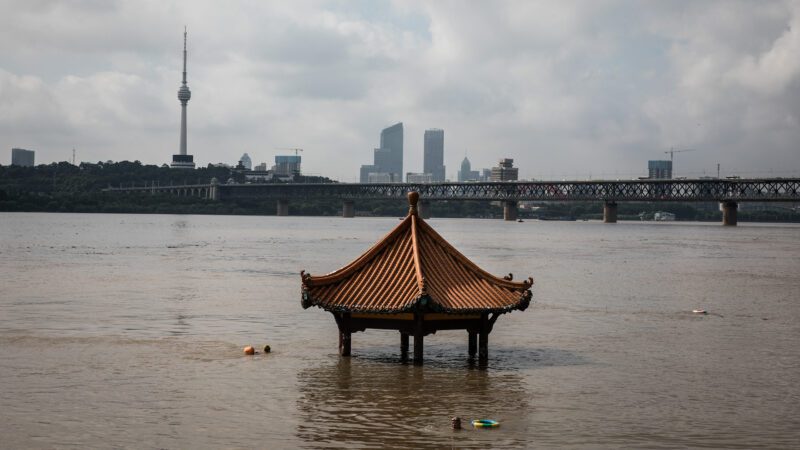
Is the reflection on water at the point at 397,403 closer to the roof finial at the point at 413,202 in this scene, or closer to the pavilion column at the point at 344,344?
the pavilion column at the point at 344,344

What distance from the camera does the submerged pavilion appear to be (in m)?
21.5

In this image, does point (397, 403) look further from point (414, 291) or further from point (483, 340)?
point (483, 340)

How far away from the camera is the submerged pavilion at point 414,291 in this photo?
21.5 metres

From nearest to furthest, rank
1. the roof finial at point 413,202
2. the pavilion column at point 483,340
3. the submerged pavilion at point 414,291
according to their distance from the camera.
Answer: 1. the submerged pavilion at point 414,291
2. the pavilion column at point 483,340
3. the roof finial at point 413,202

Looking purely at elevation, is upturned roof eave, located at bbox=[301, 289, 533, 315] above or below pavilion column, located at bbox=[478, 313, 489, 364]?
above

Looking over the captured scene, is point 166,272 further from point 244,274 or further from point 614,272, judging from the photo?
point 614,272

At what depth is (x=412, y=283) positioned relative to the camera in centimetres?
2178

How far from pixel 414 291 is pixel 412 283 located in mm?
338

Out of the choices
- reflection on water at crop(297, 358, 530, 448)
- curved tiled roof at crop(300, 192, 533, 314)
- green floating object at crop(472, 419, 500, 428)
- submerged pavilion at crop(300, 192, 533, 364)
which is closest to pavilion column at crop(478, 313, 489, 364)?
submerged pavilion at crop(300, 192, 533, 364)

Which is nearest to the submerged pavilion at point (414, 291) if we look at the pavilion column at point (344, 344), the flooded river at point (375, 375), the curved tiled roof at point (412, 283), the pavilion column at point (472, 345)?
the curved tiled roof at point (412, 283)

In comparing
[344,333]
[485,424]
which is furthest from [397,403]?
[344,333]

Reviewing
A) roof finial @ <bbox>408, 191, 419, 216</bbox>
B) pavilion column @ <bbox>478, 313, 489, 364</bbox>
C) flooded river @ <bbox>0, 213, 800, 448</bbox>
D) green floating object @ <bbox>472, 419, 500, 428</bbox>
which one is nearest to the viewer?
flooded river @ <bbox>0, 213, 800, 448</bbox>

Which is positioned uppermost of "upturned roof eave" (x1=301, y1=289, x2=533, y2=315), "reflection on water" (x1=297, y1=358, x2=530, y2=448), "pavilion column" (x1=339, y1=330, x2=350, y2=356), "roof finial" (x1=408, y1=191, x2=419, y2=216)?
"roof finial" (x1=408, y1=191, x2=419, y2=216)

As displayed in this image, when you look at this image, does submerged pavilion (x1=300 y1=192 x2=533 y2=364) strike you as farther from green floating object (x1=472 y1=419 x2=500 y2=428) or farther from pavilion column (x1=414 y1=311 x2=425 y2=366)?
green floating object (x1=472 y1=419 x2=500 y2=428)
